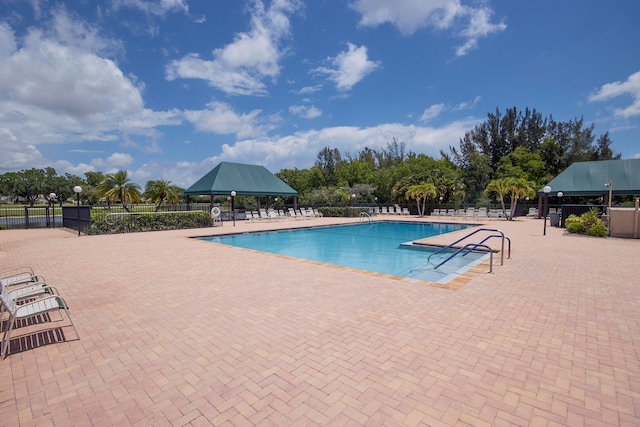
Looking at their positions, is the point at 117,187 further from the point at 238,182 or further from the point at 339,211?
the point at 339,211

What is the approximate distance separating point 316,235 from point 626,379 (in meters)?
13.1

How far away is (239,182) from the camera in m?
23.5

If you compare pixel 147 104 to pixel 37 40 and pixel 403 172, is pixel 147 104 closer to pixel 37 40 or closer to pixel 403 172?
pixel 37 40

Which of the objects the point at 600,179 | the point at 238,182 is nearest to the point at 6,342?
the point at 238,182

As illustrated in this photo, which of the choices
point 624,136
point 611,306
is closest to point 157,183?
point 611,306

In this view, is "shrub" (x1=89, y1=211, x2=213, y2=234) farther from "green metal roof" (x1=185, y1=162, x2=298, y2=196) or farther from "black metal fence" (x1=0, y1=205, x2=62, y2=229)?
"black metal fence" (x1=0, y1=205, x2=62, y2=229)

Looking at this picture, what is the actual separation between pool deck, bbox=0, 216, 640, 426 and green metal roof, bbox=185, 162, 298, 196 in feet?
55.4

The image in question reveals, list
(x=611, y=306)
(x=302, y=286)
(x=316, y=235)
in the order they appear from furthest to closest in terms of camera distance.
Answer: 1. (x=316, y=235)
2. (x=302, y=286)
3. (x=611, y=306)

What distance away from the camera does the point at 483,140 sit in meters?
38.4

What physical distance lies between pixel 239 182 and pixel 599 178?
24394 mm

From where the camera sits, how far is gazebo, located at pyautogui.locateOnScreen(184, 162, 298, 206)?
2181 centimetres

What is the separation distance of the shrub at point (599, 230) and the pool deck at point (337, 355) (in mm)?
6969

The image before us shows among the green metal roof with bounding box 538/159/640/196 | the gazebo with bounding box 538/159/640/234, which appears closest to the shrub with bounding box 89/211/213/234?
the gazebo with bounding box 538/159/640/234

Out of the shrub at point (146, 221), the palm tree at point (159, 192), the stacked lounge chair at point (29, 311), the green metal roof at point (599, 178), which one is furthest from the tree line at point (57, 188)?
the green metal roof at point (599, 178)
